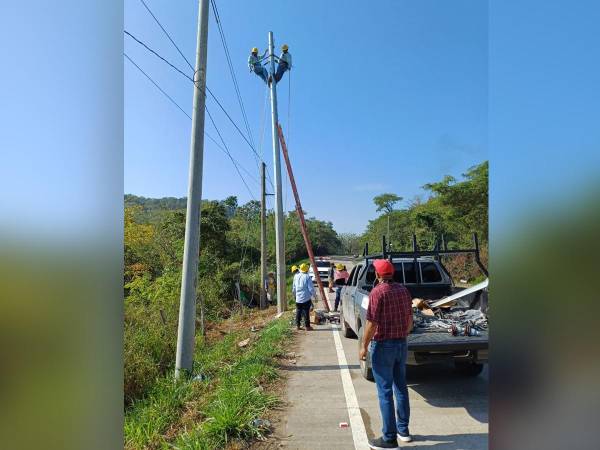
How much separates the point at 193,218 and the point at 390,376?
399cm

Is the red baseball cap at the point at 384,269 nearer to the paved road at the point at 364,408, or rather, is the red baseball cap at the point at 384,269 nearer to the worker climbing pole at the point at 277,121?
the paved road at the point at 364,408

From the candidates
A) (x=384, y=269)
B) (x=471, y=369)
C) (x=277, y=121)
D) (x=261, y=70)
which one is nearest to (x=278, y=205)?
(x=277, y=121)

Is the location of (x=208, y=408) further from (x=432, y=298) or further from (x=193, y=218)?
(x=432, y=298)

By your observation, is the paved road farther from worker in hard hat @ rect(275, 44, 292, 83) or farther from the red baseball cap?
worker in hard hat @ rect(275, 44, 292, 83)

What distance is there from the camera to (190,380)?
591 cm

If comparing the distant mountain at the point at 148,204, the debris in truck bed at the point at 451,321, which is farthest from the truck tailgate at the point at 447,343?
the distant mountain at the point at 148,204

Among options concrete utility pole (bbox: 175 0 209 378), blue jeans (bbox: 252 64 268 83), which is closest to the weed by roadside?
concrete utility pole (bbox: 175 0 209 378)

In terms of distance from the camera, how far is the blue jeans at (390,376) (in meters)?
3.64

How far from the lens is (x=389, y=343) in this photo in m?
3.74
